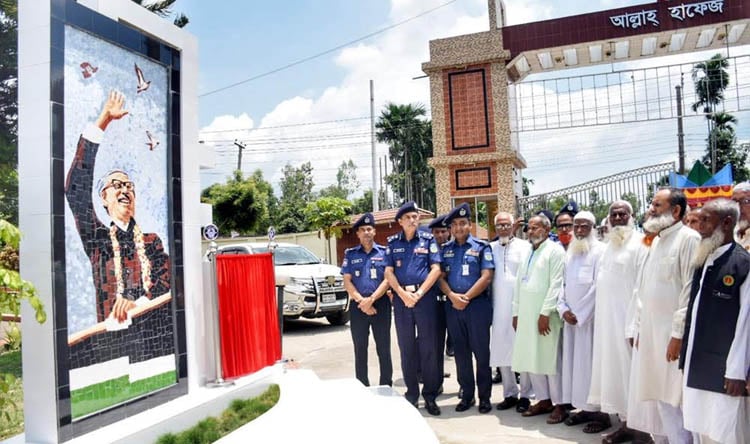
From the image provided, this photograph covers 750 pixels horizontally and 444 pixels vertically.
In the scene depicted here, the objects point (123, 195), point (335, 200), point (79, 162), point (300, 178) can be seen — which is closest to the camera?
point (79, 162)

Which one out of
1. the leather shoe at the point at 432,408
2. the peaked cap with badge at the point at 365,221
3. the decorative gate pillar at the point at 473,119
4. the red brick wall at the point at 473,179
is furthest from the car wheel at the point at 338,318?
the leather shoe at the point at 432,408

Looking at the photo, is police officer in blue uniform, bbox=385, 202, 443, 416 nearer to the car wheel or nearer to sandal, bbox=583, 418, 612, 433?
sandal, bbox=583, 418, 612, 433

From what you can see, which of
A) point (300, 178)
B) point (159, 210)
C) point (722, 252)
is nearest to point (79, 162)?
point (159, 210)

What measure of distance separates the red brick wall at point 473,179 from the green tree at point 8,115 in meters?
9.65

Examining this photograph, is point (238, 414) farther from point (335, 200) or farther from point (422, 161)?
point (422, 161)

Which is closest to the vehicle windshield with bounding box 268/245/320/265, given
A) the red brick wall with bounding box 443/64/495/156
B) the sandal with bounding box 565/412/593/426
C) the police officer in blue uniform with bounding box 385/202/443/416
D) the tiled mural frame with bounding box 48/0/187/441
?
the red brick wall with bounding box 443/64/495/156

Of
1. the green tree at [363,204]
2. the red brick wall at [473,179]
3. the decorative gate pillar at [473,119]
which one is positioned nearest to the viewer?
the decorative gate pillar at [473,119]

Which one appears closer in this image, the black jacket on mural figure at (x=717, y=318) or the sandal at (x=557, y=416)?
the black jacket on mural figure at (x=717, y=318)

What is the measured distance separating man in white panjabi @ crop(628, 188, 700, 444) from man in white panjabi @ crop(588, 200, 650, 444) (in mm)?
371

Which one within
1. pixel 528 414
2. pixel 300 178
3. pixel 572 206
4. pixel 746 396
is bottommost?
pixel 528 414

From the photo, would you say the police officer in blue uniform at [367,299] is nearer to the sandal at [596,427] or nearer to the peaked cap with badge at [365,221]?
the peaked cap with badge at [365,221]

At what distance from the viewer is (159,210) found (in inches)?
176

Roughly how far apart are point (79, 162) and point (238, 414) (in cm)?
226

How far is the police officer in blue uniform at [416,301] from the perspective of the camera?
530cm
